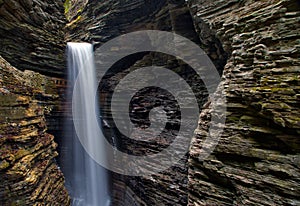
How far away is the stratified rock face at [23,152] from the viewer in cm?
663

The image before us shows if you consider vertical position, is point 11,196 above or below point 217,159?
below

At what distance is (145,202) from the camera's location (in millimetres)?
10969

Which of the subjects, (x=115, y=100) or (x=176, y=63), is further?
(x=115, y=100)

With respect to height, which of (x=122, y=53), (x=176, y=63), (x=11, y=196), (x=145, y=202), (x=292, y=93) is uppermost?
(x=122, y=53)

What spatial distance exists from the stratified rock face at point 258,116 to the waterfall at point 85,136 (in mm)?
9936

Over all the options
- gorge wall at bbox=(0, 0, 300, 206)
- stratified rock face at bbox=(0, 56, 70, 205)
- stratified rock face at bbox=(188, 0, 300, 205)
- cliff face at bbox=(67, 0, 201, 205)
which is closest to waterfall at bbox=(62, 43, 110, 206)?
cliff face at bbox=(67, 0, 201, 205)

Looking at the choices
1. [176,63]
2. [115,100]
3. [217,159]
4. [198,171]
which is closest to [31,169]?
[198,171]

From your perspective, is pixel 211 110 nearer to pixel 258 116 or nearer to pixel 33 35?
pixel 258 116

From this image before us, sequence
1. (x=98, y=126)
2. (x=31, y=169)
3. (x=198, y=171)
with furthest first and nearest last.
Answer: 1. (x=98, y=126)
2. (x=31, y=169)
3. (x=198, y=171)

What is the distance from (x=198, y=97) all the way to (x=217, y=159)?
4.47 metres

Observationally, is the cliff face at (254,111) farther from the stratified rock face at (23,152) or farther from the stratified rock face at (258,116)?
the stratified rock face at (23,152)

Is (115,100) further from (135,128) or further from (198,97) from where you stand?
(198,97)

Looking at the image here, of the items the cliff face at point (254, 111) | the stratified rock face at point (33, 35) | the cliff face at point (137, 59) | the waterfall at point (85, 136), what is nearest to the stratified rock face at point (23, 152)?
the cliff face at point (137, 59)

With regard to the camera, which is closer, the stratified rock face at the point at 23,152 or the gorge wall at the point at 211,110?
the gorge wall at the point at 211,110
